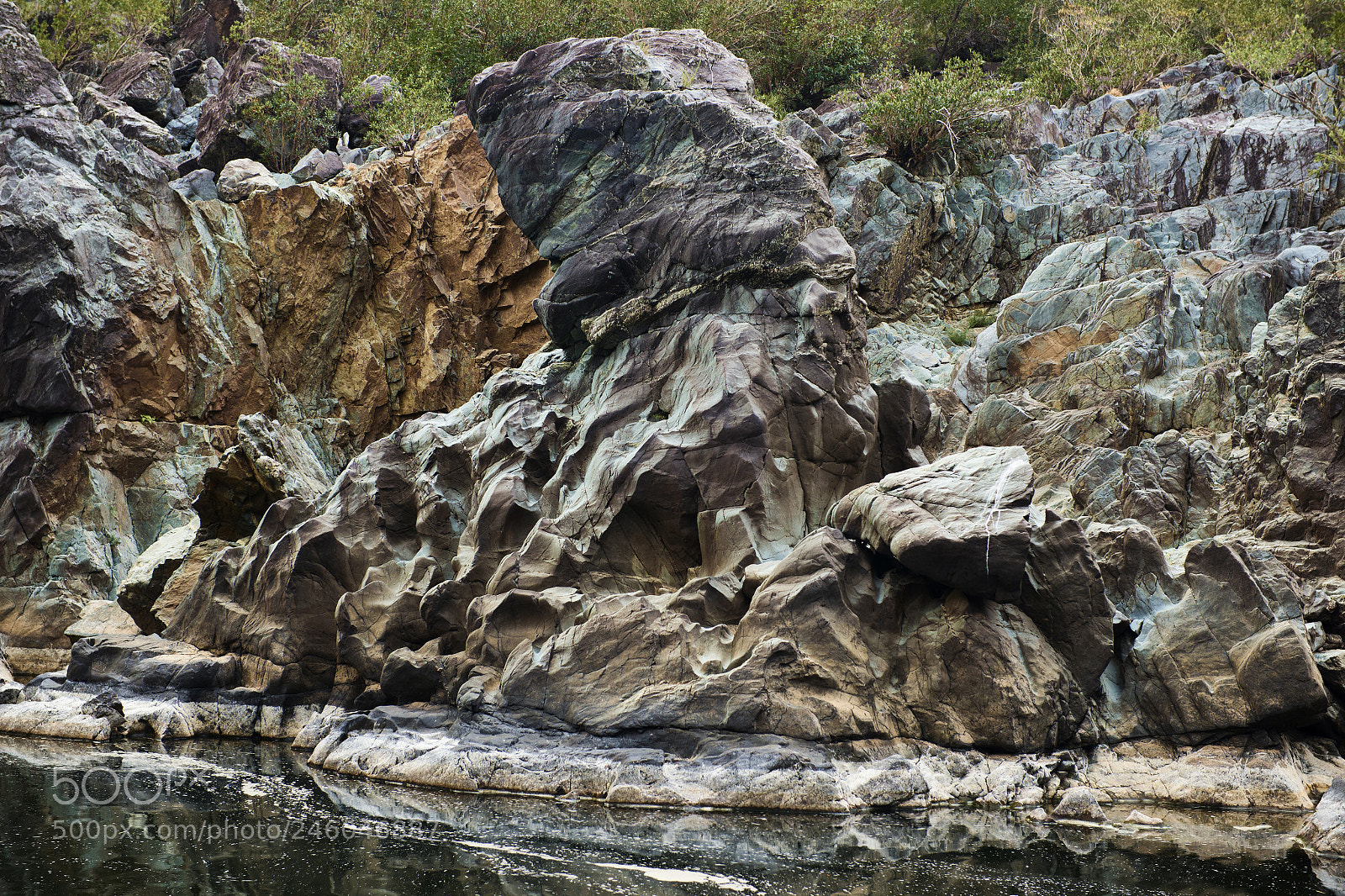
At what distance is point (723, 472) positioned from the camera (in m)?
23.1

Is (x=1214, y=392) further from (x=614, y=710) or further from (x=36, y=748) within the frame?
(x=36, y=748)

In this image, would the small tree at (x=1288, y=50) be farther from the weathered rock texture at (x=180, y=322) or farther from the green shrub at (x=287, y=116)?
the green shrub at (x=287, y=116)

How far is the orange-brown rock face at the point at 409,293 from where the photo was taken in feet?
142

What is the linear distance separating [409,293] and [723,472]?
2621 cm

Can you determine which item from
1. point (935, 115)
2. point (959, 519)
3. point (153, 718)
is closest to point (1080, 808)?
point (959, 519)

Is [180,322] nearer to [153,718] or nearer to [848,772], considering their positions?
[153,718]

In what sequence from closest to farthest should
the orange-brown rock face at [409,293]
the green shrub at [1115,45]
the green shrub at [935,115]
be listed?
the orange-brown rock face at [409,293], the green shrub at [935,115], the green shrub at [1115,45]

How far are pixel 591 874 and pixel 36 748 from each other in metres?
15.4

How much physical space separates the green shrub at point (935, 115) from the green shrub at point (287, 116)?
2659cm

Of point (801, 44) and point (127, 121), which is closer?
point (127, 121)

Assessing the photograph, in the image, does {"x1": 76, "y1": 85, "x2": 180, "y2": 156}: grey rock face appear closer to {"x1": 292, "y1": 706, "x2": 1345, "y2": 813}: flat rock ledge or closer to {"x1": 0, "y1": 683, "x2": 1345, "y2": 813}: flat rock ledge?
{"x1": 0, "y1": 683, "x2": 1345, "y2": 813}: flat rock ledge

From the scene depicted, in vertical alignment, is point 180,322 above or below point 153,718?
Result: above

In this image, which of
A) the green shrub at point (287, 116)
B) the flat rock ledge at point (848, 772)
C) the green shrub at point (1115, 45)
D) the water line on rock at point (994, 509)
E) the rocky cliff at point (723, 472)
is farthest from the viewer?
the green shrub at point (1115, 45)

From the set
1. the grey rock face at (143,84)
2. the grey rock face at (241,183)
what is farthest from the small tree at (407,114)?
the grey rock face at (143,84)
